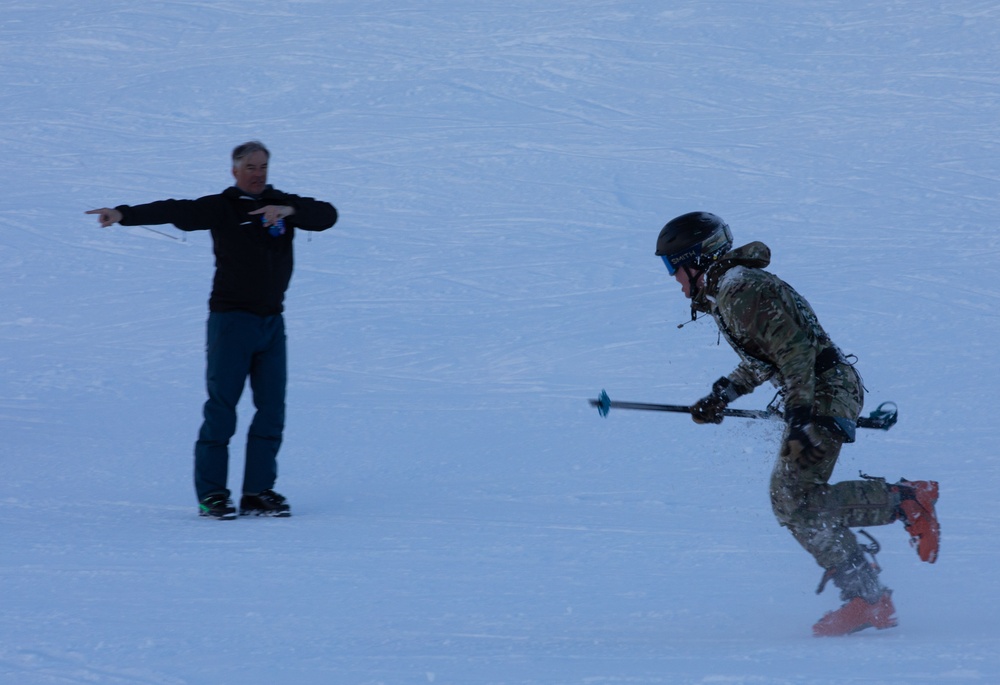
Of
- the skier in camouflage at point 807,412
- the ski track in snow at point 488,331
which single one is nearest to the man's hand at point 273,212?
the ski track in snow at point 488,331

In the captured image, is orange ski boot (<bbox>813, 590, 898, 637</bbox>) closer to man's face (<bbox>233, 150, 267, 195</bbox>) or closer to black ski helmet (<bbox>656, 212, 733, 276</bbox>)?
black ski helmet (<bbox>656, 212, 733, 276</bbox>)

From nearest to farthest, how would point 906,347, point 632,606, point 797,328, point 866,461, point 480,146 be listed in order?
point 797,328 < point 632,606 < point 866,461 < point 906,347 < point 480,146

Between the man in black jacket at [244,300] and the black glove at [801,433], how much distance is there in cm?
278

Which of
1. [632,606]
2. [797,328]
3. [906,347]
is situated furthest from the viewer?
[906,347]

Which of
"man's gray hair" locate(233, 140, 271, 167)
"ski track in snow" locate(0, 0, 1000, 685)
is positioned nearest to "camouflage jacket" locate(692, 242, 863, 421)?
"ski track in snow" locate(0, 0, 1000, 685)

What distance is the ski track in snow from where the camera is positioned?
13.4 ft

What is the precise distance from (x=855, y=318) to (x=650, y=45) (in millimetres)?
9425

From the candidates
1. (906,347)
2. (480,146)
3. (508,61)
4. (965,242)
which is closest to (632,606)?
(906,347)

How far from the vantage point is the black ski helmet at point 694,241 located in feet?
13.8

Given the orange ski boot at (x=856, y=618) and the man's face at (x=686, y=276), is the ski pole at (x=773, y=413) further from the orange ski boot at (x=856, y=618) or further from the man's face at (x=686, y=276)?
the orange ski boot at (x=856, y=618)

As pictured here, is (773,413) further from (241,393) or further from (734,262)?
(241,393)

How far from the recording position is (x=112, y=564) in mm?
4859

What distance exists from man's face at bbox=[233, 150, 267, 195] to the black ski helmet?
2395 millimetres

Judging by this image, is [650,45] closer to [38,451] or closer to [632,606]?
[38,451]
